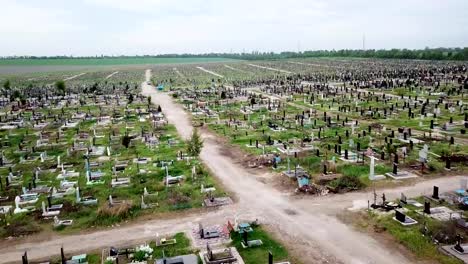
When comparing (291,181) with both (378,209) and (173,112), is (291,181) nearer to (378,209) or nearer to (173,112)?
(378,209)

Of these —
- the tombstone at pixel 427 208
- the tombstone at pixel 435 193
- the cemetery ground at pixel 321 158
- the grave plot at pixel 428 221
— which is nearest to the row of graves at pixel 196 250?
the cemetery ground at pixel 321 158

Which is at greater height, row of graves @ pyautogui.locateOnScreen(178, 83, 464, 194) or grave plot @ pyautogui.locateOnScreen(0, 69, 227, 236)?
row of graves @ pyautogui.locateOnScreen(178, 83, 464, 194)

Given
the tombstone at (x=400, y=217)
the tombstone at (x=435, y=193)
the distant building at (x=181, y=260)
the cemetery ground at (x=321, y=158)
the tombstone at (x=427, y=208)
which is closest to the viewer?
the distant building at (x=181, y=260)

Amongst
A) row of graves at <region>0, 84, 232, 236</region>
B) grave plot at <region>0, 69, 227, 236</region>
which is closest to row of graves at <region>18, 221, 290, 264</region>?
grave plot at <region>0, 69, 227, 236</region>

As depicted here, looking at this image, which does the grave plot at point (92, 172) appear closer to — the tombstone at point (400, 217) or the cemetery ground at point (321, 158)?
the cemetery ground at point (321, 158)

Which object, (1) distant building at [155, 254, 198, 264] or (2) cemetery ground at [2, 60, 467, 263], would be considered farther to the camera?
(2) cemetery ground at [2, 60, 467, 263]

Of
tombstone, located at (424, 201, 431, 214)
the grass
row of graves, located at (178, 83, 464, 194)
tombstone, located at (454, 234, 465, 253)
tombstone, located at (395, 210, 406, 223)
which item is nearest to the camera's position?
tombstone, located at (454, 234, 465, 253)

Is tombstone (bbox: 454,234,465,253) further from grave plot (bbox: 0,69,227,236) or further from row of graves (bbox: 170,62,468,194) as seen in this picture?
grave plot (bbox: 0,69,227,236)

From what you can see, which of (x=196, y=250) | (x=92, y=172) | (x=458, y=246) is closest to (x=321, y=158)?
(x=458, y=246)
